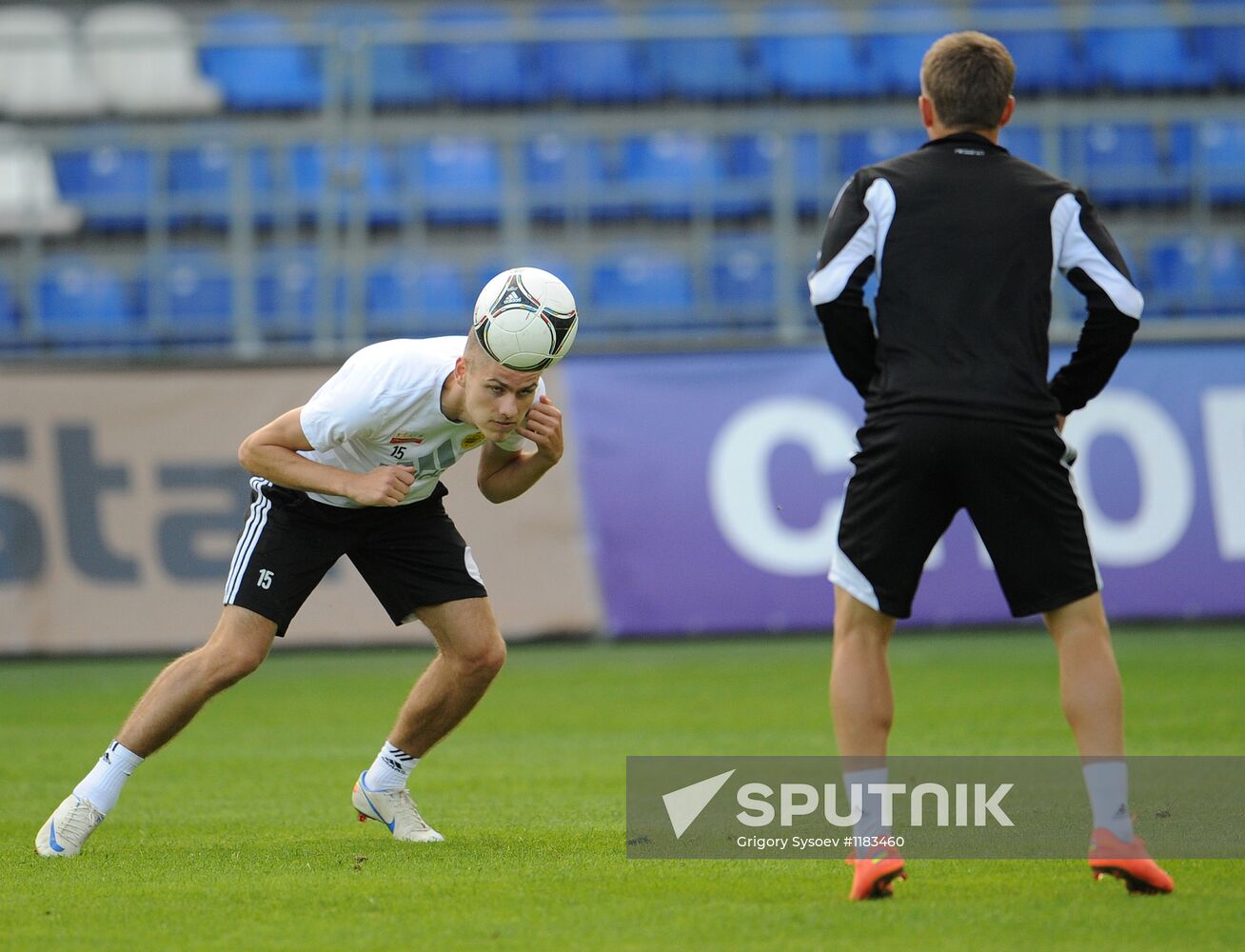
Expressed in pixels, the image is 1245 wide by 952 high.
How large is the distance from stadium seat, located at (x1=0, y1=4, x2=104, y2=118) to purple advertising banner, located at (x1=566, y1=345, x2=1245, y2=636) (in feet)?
17.8

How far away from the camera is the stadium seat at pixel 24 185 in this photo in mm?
14180

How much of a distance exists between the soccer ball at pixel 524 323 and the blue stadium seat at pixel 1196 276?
9.83 m

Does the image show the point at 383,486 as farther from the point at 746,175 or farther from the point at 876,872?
the point at 746,175

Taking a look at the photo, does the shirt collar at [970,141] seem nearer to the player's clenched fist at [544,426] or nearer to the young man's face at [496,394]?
the young man's face at [496,394]

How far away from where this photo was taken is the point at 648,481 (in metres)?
13.0

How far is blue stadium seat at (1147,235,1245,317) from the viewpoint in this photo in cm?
1403

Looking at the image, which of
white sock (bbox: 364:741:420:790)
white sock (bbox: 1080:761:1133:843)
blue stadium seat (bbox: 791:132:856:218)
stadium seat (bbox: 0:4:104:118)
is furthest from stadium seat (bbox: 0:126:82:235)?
white sock (bbox: 1080:761:1133:843)

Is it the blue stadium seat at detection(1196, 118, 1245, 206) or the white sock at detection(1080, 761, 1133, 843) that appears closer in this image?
the white sock at detection(1080, 761, 1133, 843)

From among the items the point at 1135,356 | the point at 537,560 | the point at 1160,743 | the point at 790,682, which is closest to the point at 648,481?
the point at 537,560

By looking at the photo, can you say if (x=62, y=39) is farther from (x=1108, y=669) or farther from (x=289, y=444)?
(x=1108, y=669)

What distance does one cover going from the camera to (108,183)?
48.3ft

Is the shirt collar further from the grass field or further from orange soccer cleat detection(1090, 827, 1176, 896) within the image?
the grass field

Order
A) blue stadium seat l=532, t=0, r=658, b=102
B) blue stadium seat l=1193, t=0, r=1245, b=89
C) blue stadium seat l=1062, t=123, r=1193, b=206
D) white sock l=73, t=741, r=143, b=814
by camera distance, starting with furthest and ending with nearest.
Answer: blue stadium seat l=532, t=0, r=658, b=102 → blue stadium seat l=1193, t=0, r=1245, b=89 → blue stadium seat l=1062, t=123, r=1193, b=206 → white sock l=73, t=741, r=143, b=814

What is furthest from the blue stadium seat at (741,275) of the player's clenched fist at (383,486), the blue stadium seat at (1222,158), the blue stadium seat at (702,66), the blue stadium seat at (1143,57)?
the player's clenched fist at (383,486)
